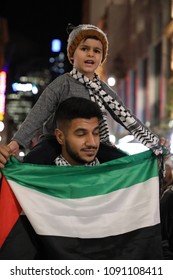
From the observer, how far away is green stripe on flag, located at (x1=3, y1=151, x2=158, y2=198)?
13.7 feet

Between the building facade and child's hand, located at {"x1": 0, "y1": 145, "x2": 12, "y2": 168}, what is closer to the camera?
child's hand, located at {"x1": 0, "y1": 145, "x2": 12, "y2": 168}

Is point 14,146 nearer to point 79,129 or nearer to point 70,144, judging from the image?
point 70,144

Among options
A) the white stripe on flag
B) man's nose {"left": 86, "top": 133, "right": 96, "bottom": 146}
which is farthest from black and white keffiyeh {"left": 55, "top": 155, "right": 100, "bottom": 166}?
the white stripe on flag

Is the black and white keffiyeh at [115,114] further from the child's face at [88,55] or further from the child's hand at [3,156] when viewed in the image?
the child's hand at [3,156]

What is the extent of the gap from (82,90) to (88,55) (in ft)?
0.94

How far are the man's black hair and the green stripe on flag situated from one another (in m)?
0.36

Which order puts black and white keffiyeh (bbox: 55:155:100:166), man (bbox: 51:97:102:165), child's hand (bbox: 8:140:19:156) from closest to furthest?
man (bbox: 51:97:102:165) → black and white keffiyeh (bbox: 55:155:100:166) → child's hand (bbox: 8:140:19:156)

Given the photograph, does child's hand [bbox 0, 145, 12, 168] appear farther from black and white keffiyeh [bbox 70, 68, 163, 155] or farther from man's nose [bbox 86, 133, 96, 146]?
black and white keffiyeh [bbox 70, 68, 163, 155]

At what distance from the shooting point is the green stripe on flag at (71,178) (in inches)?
164

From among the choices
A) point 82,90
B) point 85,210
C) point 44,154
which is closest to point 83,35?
point 82,90

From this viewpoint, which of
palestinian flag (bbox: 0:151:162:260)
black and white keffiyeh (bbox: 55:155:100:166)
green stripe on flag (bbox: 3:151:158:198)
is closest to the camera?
palestinian flag (bbox: 0:151:162:260)
